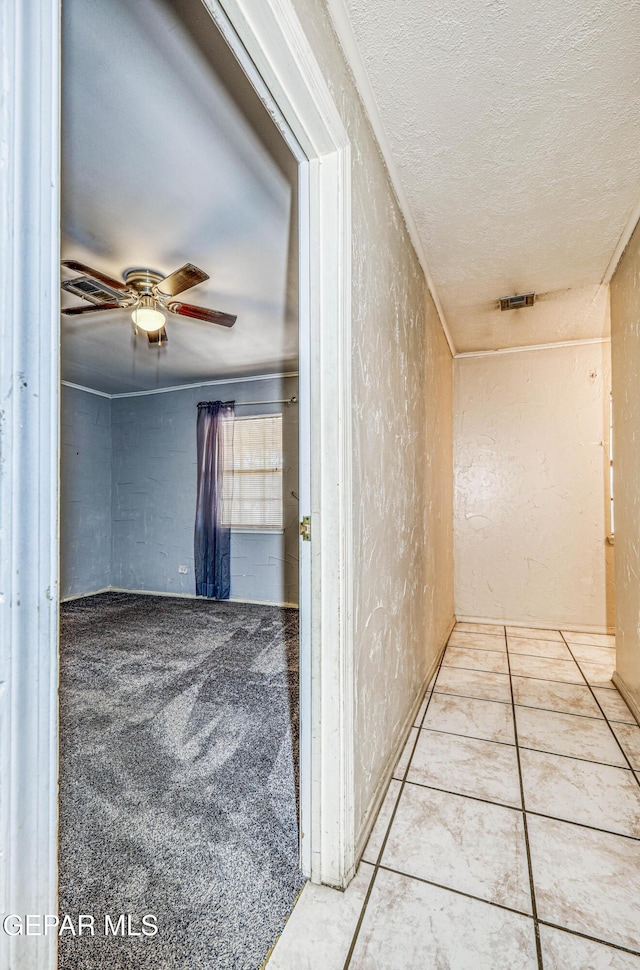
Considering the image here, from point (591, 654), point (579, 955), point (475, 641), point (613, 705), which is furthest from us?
point (475, 641)

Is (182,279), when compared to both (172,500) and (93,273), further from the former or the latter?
(172,500)

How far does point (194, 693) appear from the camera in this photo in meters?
2.51

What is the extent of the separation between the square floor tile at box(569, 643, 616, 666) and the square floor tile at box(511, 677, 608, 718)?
1.65 feet

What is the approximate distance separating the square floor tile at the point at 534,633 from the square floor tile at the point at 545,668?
18.9 inches

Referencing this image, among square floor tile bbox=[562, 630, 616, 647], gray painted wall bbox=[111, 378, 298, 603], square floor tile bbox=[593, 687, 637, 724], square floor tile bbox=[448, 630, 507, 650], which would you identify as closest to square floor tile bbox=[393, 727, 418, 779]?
square floor tile bbox=[593, 687, 637, 724]

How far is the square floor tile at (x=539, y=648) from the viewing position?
3.06 metres

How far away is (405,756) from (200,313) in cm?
268

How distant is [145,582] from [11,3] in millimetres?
5482

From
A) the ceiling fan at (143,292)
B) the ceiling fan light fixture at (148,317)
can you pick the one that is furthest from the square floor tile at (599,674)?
the ceiling fan light fixture at (148,317)

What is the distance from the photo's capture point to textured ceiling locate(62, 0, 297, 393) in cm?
140

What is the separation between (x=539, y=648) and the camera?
3.20 meters

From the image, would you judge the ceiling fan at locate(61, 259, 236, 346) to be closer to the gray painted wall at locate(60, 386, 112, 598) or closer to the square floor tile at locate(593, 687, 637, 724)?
the gray painted wall at locate(60, 386, 112, 598)

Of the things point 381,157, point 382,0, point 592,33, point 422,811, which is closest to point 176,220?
point 381,157

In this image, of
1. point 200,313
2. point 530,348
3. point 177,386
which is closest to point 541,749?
point 200,313
